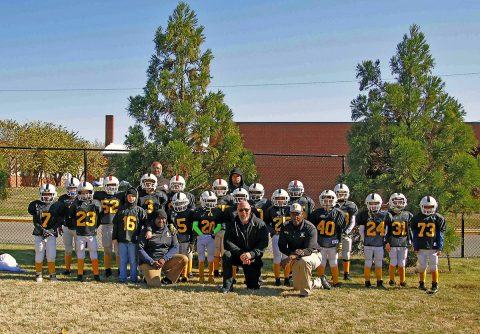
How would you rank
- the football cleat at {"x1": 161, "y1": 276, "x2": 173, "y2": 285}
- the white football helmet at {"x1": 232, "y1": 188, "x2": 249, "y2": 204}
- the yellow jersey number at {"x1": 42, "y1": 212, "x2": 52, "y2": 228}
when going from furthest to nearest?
1. the white football helmet at {"x1": 232, "y1": 188, "x2": 249, "y2": 204}
2. the yellow jersey number at {"x1": 42, "y1": 212, "x2": 52, "y2": 228}
3. the football cleat at {"x1": 161, "y1": 276, "x2": 173, "y2": 285}

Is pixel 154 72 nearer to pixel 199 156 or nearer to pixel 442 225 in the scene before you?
pixel 199 156

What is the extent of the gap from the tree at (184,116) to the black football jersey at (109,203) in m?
1.05

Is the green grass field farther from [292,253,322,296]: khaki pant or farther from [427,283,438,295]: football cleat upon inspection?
[292,253,322,296]: khaki pant

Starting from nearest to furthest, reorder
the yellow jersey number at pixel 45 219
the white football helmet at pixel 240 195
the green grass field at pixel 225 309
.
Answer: the green grass field at pixel 225 309 < the yellow jersey number at pixel 45 219 < the white football helmet at pixel 240 195

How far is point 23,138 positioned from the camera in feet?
107

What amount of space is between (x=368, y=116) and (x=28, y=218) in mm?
13914

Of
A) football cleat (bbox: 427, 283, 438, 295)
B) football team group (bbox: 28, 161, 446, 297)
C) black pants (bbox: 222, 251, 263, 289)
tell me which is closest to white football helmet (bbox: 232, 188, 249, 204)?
football team group (bbox: 28, 161, 446, 297)

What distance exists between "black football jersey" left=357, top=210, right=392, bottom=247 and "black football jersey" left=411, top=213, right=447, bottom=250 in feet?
1.53

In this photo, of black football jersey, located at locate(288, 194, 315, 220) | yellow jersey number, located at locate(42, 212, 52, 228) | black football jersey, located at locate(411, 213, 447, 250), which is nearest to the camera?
black football jersey, located at locate(411, 213, 447, 250)

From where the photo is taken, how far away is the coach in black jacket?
8297mm

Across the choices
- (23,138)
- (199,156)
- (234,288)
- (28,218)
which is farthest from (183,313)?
(23,138)

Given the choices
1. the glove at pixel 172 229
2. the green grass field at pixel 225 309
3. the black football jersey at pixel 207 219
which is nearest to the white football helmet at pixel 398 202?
the green grass field at pixel 225 309

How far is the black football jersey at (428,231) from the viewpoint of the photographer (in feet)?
28.2

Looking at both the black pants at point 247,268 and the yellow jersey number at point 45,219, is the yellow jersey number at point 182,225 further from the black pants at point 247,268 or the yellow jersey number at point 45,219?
the yellow jersey number at point 45,219
